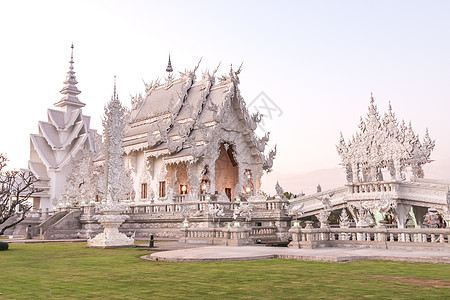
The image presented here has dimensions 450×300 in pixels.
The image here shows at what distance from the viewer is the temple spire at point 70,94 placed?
51.0 m

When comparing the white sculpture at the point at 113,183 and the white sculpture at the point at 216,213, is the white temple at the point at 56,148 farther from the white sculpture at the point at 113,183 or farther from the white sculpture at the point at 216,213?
the white sculpture at the point at 113,183

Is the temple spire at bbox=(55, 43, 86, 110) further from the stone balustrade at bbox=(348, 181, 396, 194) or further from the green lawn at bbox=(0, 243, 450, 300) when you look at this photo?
the green lawn at bbox=(0, 243, 450, 300)

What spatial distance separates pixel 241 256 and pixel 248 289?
450cm

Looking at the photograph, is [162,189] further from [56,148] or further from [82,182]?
[56,148]

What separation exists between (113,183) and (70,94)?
37.0m

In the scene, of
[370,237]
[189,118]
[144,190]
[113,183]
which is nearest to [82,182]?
[144,190]

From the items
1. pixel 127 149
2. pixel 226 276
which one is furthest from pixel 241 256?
pixel 127 149

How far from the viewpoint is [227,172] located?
109 ft

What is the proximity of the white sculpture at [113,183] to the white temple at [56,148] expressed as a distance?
28375mm

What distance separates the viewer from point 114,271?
9.47 m

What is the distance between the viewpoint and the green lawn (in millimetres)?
6547

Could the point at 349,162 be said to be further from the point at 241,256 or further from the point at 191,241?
the point at 241,256

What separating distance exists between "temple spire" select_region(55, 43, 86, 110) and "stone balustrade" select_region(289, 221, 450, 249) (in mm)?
41745

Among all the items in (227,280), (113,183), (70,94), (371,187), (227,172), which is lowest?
(227,280)
